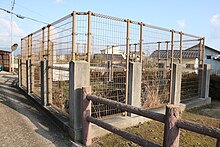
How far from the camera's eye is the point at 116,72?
4664mm

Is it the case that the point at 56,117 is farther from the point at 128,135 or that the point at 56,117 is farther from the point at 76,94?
the point at 128,135

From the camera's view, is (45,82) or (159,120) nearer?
(159,120)

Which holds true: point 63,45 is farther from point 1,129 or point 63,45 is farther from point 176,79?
point 176,79

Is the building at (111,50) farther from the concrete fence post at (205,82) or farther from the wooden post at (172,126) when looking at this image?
the concrete fence post at (205,82)

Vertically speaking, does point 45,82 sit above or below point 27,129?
above

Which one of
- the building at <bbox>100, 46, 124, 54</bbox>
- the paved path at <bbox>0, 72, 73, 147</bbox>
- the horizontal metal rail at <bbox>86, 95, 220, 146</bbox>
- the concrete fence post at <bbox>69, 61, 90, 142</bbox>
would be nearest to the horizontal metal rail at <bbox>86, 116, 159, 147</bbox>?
the horizontal metal rail at <bbox>86, 95, 220, 146</bbox>

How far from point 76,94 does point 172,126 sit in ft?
6.65

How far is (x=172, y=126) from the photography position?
2.27 m

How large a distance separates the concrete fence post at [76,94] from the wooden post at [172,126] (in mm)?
1927

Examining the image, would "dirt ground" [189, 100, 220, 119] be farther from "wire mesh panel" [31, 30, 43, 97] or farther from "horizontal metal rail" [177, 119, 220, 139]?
"wire mesh panel" [31, 30, 43, 97]

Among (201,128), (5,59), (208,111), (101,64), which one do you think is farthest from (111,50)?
(5,59)

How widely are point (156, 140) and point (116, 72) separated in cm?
186

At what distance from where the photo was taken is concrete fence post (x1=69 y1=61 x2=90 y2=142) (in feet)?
11.8

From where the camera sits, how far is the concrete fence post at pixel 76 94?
3.61 meters
